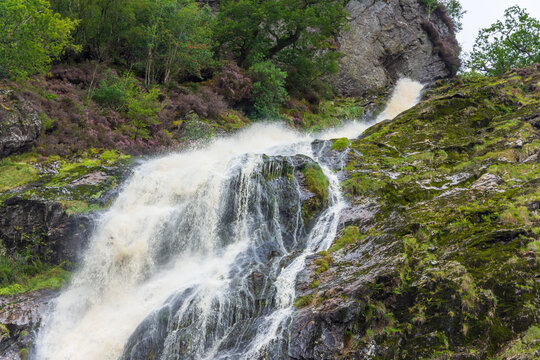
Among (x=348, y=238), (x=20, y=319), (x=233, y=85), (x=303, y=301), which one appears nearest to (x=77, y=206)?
(x=20, y=319)

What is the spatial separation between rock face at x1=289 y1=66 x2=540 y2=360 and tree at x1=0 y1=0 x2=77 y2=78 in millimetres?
12683

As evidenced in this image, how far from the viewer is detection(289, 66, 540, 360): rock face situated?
6.56 metres

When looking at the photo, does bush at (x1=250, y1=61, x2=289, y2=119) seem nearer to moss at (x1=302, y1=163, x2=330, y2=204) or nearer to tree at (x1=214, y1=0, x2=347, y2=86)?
tree at (x1=214, y1=0, x2=347, y2=86)

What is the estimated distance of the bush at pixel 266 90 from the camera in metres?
23.0

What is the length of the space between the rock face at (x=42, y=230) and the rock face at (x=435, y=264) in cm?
658

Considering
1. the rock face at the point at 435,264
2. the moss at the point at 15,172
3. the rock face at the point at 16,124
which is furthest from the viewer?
the rock face at the point at 16,124

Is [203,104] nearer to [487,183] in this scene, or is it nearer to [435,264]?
[487,183]

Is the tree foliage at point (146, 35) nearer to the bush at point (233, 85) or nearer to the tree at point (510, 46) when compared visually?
the bush at point (233, 85)

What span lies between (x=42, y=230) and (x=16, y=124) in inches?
182

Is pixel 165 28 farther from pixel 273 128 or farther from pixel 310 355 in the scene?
pixel 310 355

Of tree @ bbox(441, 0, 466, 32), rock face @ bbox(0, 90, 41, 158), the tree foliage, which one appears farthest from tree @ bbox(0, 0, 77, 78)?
tree @ bbox(441, 0, 466, 32)

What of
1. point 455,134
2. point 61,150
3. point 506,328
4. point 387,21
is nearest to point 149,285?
point 61,150

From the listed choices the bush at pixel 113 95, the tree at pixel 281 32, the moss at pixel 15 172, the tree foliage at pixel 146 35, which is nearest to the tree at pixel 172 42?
the tree foliage at pixel 146 35

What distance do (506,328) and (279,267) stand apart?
197 inches
